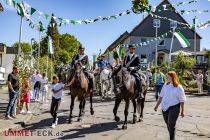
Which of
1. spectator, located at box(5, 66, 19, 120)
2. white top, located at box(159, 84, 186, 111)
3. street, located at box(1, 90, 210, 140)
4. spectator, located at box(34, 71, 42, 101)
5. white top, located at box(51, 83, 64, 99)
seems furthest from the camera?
spectator, located at box(34, 71, 42, 101)

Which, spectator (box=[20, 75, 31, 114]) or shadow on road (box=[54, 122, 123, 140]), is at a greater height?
spectator (box=[20, 75, 31, 114])

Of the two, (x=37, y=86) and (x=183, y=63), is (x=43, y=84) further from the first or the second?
(x=183, y=63)

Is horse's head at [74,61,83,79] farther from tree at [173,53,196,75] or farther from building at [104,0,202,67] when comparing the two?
building at [104,0,202,67]

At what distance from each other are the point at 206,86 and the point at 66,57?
6676 centimetres

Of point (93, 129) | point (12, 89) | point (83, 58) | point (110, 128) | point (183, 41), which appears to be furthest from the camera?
point (183, 41)

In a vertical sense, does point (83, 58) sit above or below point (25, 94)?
above

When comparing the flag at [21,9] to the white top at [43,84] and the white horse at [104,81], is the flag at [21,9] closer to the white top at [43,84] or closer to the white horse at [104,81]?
the white top at [43,84]

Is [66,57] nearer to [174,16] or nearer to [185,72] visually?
[174,16]

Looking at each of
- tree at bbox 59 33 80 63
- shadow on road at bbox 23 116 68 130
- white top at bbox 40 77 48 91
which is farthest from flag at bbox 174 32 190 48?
tree at bbox 59 33 80 63

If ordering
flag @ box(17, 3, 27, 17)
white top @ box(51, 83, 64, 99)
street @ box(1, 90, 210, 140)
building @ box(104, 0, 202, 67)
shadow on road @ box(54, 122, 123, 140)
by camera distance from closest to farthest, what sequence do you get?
street @ box(1, 90, 210, 140) → shadow on road @ box(54, 122, 123, 140) → white top @ box(51, 83, 64, 99) → flag @ box(17, 3, 27, 17) → building @ box(104, 0, 202, 67)

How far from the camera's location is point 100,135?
37.8 feet

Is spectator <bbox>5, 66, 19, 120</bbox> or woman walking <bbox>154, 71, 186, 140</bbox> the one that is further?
spectator <bbox>5, 66, 19, 120</bbox>

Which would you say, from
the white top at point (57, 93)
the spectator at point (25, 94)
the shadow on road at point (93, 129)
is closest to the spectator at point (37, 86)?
the spectator at point (25, 94)

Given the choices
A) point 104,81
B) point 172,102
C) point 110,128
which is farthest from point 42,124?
point 104,81
